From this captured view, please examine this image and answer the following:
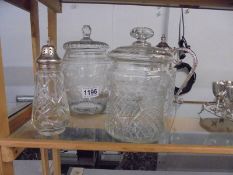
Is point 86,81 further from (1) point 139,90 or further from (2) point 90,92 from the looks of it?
(1) point 139,90

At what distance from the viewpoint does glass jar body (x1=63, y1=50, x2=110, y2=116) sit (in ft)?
2.08

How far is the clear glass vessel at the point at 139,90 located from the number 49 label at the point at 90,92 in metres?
0.11

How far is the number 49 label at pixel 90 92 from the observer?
623mm

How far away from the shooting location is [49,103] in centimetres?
53

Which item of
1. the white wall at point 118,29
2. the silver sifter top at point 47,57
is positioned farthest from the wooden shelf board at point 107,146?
the white wall at point 118,29

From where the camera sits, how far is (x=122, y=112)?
0.51 metres

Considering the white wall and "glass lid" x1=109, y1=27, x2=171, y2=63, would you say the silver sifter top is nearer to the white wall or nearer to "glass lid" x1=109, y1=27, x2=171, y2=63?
"glass lid" x1=109, y1=27, x2=171, y2=63

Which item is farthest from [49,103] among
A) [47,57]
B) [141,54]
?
[141,54]

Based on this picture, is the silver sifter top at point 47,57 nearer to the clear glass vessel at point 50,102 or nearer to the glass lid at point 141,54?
the clear glass vessel at point 50,102

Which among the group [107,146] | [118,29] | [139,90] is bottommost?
[107,146]

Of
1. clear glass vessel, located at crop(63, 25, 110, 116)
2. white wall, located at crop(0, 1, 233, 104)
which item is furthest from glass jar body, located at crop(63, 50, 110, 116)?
white wall, located at crop(0, 1, 233, 104)

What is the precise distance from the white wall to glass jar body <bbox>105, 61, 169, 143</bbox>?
0.74 meters

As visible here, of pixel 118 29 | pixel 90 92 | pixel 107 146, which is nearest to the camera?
pixel 107 146

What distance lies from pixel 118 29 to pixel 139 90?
0.80 meters
